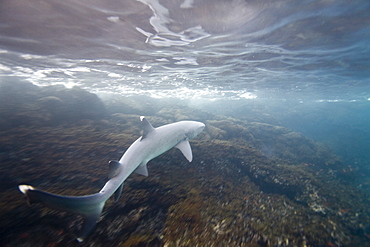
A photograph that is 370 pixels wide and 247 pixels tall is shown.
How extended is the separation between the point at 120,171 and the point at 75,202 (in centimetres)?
95

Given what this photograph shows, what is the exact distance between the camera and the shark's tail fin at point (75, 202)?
88.7 inches

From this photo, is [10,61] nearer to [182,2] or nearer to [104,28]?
[104,28]

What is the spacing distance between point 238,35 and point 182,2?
14.9 ft

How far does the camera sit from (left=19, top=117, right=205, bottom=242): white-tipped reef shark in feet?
7.96

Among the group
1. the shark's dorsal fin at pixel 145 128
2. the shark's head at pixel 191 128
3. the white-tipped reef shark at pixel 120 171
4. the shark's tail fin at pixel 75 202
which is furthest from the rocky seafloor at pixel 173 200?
the shark's dorsal fin at pixel 145 128

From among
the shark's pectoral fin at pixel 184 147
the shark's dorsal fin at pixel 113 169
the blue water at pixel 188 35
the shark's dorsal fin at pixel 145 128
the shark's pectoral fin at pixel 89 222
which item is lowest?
the shark's pectoral fin at pixel 89 222

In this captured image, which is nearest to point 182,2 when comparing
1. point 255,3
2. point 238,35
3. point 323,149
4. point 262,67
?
point 255,3

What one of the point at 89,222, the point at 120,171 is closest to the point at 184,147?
the point at 120,171

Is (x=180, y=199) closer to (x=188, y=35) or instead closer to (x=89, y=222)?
(x=89, y=222)

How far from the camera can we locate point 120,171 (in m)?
3.43

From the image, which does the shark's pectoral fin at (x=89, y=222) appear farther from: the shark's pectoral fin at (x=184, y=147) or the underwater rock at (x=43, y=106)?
the underwater rock at (x=43, y=106)

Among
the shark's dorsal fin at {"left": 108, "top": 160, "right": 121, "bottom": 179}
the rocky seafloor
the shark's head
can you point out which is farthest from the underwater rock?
the shark's head

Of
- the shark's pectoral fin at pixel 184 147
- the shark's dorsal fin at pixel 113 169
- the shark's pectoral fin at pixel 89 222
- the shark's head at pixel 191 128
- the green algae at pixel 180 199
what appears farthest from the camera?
the shark's head at pixel 191 128

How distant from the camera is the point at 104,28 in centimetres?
859
